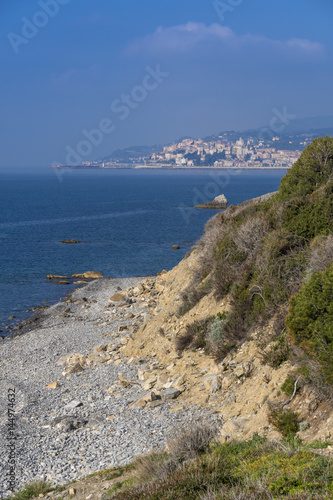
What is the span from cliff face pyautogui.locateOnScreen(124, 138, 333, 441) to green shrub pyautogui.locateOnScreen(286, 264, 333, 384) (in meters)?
0.02

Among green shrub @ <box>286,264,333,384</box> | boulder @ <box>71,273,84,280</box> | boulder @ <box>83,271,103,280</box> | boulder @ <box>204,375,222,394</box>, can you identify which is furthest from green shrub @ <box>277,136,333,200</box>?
boulder @ <box>71,273,84,280</box>

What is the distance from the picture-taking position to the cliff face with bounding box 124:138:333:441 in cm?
891

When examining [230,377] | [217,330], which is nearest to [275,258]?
[217,330]

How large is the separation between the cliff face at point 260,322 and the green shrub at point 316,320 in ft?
0.07

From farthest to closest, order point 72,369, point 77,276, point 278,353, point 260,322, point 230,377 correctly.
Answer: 1. point 77,276
2. point 72,369
3. point 260,322
4. point 230,377
5. point 278,353

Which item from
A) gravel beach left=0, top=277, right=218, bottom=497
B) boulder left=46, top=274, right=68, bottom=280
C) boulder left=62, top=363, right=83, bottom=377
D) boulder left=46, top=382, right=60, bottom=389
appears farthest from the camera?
boulder left=46, top=274, right=68, bottom=280

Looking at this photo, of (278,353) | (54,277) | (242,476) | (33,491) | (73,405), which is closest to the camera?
(242,476)

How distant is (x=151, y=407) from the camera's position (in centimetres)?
1264

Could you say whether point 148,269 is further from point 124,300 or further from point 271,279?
point 271,279

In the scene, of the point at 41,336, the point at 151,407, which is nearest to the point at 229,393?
the point at 151,407

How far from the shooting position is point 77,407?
46.4 feet

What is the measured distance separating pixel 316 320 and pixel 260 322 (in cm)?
424

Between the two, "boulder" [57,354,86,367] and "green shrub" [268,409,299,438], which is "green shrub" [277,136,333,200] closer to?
"green shrub" [268,409,299,438]

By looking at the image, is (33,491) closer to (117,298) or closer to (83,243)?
(117,298)
